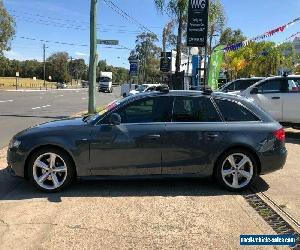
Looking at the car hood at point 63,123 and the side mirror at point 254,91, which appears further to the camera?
the side mirror at point 254,91

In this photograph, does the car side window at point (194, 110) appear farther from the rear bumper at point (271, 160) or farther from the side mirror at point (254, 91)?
the side mirror at point (254, 91)

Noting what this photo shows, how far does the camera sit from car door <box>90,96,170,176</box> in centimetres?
661

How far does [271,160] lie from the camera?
690 centimetres

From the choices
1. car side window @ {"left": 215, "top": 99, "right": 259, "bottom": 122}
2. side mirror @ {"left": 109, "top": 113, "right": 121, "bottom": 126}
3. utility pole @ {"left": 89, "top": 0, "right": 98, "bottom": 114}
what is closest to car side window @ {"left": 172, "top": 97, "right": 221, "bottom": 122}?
car side window @ {"left": 215, "top": 99, "right": 259, "bottom": 122}

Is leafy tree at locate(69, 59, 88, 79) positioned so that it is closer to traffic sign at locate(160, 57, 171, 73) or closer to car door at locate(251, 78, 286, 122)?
traffic sign at locate(160, 57, 171, 73)

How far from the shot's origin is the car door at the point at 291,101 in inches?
520

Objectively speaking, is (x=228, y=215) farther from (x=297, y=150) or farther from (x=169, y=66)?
(x=169, y=66)

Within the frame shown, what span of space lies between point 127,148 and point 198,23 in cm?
965

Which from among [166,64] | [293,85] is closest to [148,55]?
[166,64]

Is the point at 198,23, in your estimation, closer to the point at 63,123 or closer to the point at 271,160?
the point at 271,160

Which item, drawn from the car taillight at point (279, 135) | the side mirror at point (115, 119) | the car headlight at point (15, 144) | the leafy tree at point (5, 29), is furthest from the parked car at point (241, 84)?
the leafy tree at point (5, 29)

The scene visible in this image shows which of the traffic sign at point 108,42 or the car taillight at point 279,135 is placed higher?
the traffic sign at point 108,42

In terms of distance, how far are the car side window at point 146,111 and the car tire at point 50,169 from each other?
101 cm

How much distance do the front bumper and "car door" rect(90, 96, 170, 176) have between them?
3.23 ft
